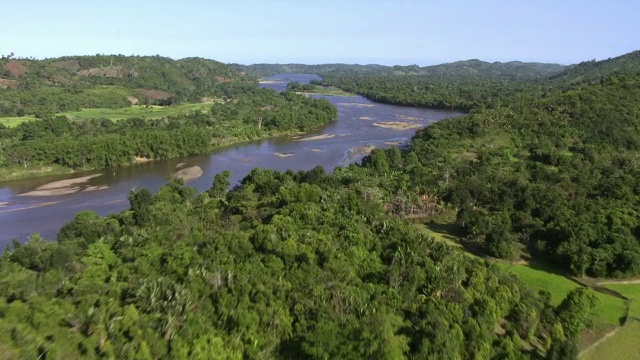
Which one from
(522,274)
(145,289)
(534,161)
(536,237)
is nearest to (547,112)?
(534,161)

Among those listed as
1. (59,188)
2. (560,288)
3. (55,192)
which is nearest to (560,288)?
(560,288)

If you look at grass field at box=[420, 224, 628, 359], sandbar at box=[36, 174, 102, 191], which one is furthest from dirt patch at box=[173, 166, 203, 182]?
grass field at box=[420, 224, 628, 359]

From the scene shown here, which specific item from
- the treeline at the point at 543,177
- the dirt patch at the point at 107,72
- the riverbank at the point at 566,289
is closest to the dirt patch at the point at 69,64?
the dirt patch at the point at 107,72

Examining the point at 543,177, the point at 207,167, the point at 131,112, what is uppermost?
the point at 543,177

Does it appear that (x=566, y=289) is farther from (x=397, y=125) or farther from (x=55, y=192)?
(x=397, y=125)

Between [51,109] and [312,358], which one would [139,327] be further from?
[51,109]

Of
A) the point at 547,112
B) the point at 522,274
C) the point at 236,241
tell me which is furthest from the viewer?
the point at 547,112

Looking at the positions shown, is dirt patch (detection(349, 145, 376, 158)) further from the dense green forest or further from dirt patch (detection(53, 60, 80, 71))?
dirt patch (detection(53, 60, 80, 71))
